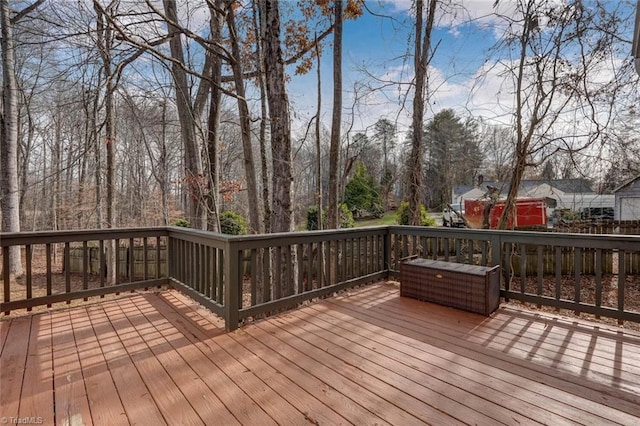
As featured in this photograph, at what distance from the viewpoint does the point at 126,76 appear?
6379 mm

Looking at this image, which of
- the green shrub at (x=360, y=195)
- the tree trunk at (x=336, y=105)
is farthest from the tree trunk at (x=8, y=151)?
the green shrub at (x=360, y=195)

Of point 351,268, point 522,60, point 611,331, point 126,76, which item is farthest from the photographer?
point 126,76

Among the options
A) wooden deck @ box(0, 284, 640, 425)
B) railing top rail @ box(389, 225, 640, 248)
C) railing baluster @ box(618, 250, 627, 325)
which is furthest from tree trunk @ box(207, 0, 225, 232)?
railing baluster @ box(618, 250, 627, 325)

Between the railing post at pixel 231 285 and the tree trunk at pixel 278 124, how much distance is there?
1569 millimetres

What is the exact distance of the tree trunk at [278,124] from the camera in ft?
14.3

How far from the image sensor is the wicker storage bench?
3242 millimetres

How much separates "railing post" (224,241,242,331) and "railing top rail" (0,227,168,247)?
1.62 metres

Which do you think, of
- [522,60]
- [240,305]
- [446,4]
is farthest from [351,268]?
[446,4]

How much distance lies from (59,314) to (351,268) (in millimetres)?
3172

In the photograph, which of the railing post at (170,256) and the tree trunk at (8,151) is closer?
the railing post at (170,256)

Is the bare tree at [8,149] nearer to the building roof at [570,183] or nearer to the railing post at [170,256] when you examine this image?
the railing post at [170,256]

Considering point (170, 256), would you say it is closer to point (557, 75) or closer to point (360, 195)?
point (557, 75)

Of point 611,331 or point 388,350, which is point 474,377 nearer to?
point 388,350

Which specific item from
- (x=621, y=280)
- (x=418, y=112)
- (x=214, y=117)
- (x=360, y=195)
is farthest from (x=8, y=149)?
(x=360, y=195)
